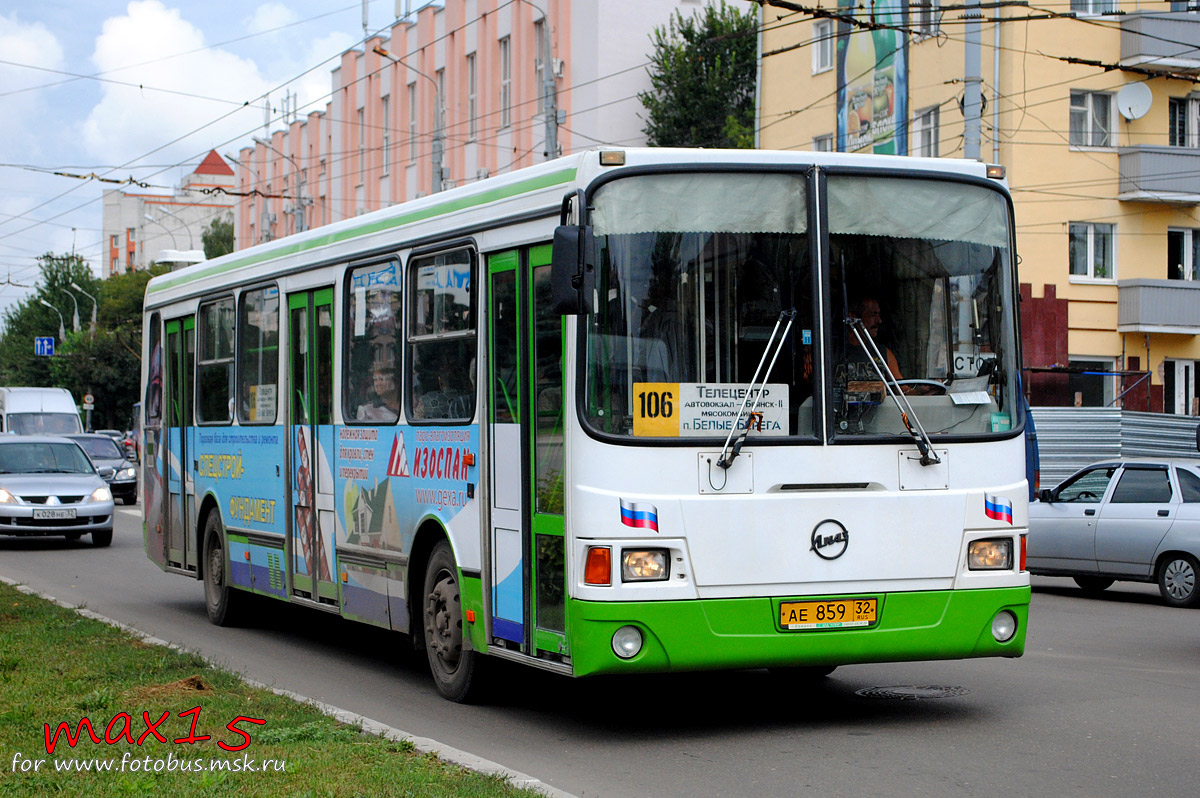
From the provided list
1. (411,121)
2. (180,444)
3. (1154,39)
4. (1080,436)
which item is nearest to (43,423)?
(411,121)

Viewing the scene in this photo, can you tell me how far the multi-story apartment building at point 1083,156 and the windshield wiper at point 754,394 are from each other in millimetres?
25420

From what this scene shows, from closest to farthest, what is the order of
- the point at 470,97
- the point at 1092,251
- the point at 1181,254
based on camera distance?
1. the point at 1092,251
2. the point at 1181,254
3. the point at 470,97

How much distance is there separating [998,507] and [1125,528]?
8.75 m

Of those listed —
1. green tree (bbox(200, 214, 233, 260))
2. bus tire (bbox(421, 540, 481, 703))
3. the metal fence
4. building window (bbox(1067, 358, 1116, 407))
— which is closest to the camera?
bus tire (bbox(421, 540, 481, 703))

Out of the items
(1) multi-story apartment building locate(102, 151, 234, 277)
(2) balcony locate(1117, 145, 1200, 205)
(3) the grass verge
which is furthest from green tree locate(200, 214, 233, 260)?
(3) the grass verge

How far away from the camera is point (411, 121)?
5447 centimetres

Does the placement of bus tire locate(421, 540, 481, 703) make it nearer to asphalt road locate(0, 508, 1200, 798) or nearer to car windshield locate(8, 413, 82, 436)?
asphalt road locate(0, 508, 1200, 798)

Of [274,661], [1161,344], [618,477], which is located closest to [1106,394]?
[1161,344]

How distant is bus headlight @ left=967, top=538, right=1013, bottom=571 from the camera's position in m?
8.12

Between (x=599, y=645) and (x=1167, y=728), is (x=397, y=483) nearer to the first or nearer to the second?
(x=599, y=645)

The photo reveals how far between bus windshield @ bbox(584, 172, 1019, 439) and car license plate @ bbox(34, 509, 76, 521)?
1756 centimetres

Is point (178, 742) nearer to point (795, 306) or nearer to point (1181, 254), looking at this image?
point (795, 306)

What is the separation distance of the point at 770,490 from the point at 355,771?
8.25 ft

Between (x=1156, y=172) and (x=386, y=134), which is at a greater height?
(x=386, y=134)
